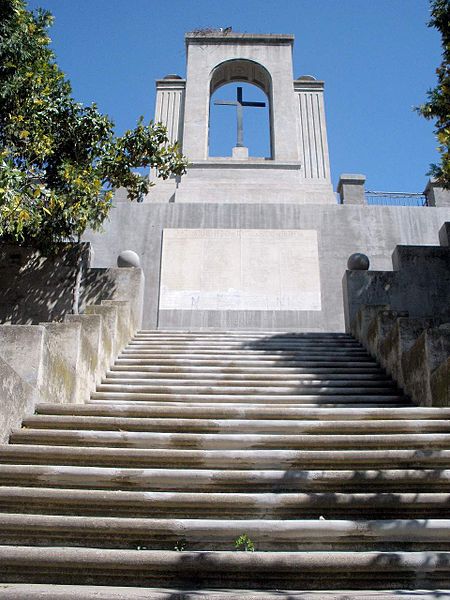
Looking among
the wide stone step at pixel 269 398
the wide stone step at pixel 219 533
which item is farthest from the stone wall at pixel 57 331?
the wide stone step at pixel 219 533

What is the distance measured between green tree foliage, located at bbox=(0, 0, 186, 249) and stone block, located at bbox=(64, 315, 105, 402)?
1948 mm

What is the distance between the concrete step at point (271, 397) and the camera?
21.5 feet

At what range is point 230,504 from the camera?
4.25 metres

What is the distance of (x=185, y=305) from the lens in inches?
469

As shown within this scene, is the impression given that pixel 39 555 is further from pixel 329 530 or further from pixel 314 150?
pixel 314 150

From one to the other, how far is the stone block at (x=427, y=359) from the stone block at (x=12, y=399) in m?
3.92

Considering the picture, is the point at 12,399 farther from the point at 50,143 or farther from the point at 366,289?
the point at 366,289

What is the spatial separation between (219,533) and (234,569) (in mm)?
396

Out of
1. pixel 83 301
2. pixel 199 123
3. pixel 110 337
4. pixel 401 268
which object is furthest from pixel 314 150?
pixel 110 337

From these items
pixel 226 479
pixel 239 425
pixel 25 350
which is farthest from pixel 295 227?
pixel 226 479

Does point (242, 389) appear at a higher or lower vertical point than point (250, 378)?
lower

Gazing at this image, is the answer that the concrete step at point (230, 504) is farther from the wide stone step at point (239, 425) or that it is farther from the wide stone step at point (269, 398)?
the wide stone step at point (269, 398)

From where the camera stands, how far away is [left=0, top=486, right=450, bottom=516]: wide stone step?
4242mm

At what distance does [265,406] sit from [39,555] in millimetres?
2969
